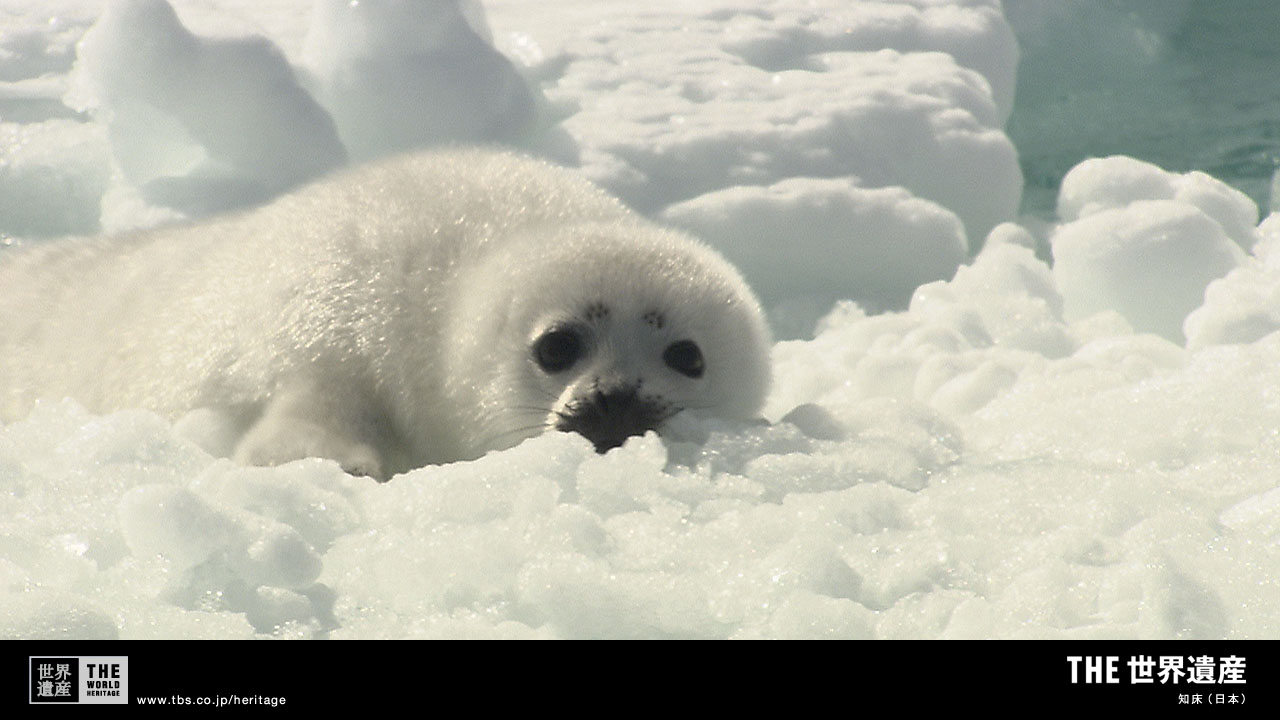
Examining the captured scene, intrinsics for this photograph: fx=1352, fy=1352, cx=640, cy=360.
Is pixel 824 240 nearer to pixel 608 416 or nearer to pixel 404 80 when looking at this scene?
pixel 404 80

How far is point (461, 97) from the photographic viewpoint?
529 centimetres

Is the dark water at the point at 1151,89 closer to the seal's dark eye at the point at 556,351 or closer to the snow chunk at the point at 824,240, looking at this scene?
the snow chunk at the point at 824,240

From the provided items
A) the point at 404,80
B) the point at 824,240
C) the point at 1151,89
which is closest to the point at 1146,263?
the point at 824,240

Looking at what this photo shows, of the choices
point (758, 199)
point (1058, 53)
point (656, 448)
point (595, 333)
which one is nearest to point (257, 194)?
point (758, 199)

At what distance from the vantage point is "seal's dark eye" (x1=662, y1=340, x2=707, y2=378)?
125 inches

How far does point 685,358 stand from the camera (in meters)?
3.20

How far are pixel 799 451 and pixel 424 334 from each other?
3.05 feet

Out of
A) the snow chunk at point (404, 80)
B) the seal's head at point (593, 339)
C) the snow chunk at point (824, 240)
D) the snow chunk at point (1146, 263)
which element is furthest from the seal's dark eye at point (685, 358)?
the snow chunk at point (404, 80)
